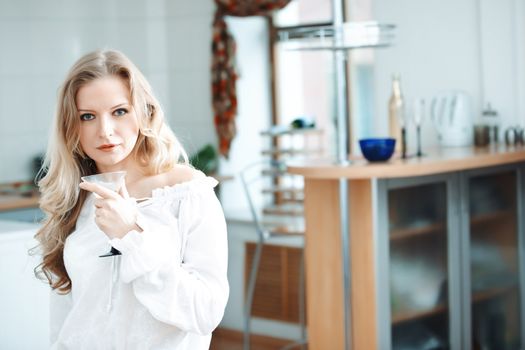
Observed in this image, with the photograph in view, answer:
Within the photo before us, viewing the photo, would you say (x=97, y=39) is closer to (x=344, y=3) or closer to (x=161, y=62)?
(x=161, y=62)

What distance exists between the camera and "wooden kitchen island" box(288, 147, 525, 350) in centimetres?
341

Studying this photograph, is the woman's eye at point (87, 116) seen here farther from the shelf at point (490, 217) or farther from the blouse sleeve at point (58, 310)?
the shelf at point (490, 217)

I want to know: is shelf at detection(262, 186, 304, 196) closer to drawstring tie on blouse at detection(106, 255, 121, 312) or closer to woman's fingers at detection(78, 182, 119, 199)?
drawstring tie on blouse at detection(106, 255, 121, 312)

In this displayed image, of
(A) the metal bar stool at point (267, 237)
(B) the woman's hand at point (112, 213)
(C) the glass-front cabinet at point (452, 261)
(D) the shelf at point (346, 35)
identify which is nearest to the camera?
(B) the woman's hand at point (112, 213)

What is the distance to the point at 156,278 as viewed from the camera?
58.8 inches

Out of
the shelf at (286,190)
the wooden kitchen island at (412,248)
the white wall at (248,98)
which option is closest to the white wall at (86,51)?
the white wall at (248,98)

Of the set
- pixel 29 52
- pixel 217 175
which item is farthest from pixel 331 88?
pixel 29 52

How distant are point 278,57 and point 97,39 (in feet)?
3.85

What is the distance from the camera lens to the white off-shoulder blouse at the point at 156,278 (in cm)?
149

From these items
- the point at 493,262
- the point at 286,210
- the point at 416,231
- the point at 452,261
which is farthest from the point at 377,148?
the point at 286,210

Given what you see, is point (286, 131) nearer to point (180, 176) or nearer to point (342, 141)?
point (342, 141)

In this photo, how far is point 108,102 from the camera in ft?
5.21

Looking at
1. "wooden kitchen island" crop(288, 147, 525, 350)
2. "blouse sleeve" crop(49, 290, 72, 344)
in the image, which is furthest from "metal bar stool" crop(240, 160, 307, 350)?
"blouse sleeve" crop(49, 290, 72, 344)

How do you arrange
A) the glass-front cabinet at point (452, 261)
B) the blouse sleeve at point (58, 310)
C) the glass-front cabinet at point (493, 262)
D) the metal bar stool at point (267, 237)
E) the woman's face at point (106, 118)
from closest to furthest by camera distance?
the woman's face at point (106, 118), the blouse sleeve at point (58, 310), the glass-front cabinet at point (452, 261), the glass-front cabinet at point (493, 262), the metal bar stool at point (267, 237)
